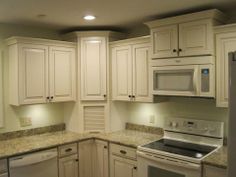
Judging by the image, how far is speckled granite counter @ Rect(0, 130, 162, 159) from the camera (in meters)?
2.92

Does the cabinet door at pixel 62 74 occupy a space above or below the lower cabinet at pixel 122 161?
above

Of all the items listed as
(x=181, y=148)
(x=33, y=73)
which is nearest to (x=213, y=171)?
(x=181, y=148)

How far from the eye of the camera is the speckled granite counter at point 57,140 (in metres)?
2.92

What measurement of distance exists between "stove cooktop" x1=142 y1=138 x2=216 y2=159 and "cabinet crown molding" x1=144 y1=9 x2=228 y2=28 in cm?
138

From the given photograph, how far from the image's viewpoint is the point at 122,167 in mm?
3223

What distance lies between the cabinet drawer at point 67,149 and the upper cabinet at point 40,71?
645mm

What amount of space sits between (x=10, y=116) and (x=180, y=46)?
7.56 feet

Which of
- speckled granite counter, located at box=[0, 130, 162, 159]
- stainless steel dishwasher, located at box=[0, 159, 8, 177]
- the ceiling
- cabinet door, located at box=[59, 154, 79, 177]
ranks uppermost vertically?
the ceiling

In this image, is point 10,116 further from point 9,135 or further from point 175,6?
point 175,6

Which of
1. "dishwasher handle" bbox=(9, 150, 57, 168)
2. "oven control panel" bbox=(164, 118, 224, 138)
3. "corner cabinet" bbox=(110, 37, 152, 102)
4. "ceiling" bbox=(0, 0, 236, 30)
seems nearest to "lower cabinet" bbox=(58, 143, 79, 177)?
"dishwasher handle" bbox=(9, 150, 57, 168)

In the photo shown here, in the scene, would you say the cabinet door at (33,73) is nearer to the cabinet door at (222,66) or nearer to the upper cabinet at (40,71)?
the upper cabinet at (40,71)

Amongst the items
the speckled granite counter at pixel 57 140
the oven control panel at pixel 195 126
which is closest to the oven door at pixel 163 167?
the speckled granite counter at pixel 57 140

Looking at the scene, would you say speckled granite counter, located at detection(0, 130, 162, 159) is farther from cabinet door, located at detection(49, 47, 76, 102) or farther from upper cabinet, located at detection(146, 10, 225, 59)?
upper cabinet, located at detection(146, 10, 225, 59)

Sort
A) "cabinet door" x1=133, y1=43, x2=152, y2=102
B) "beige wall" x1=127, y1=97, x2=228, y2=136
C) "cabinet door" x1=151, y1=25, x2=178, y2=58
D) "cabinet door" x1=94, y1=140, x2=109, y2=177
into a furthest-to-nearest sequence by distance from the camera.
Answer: "cabinet door" x1=94, y1=140, x2=109, y2=177 → "cabinet door" x1=133, y1=43, x2=152, y2=102 → "beige wall" x1=127, y1=97, x2=228, y2=136 → "cabinet door" x1=151, y1=25, x2=178, y2=58
